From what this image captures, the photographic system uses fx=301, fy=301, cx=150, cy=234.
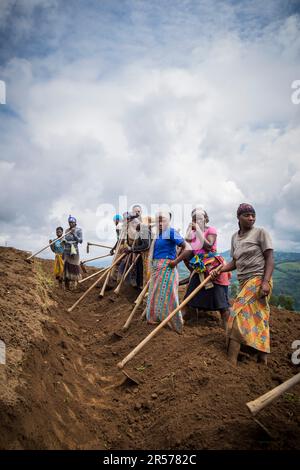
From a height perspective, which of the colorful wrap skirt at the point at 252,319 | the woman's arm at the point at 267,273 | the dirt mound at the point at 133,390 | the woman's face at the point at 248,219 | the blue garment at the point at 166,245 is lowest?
the dirt mound at the point at 133,390

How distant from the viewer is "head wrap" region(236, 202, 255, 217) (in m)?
3.83

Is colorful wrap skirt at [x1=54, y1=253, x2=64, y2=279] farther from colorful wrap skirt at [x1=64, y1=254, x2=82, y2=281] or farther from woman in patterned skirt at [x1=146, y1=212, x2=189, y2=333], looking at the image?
woman in patterned skirt at [x1=146, y1=212, x2=189, y2=333]

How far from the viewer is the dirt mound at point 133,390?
8.03 feet

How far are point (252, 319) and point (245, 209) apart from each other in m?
1.37

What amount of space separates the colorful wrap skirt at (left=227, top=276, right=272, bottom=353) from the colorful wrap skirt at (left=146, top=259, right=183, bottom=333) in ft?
4.89

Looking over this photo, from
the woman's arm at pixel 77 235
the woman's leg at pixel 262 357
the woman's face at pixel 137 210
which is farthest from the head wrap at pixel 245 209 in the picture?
the woman's arm at pixel 77 235

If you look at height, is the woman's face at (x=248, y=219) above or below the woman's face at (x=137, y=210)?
below

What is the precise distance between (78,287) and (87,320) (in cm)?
292

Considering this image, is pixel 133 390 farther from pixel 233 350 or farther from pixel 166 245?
pixel 166 245

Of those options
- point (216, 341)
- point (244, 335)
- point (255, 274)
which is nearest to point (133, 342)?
point (216, 341)

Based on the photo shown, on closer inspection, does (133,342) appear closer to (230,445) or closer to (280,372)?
(280,372)

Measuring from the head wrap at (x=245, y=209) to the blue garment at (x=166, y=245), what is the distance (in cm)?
139

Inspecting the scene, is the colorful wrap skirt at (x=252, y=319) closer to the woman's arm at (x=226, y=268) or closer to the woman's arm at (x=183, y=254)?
the woman's arm at (x=226, y=268)

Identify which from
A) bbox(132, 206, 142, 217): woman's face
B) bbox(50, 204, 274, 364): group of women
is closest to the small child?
bbox(50, 204, 274, 364): group of women
